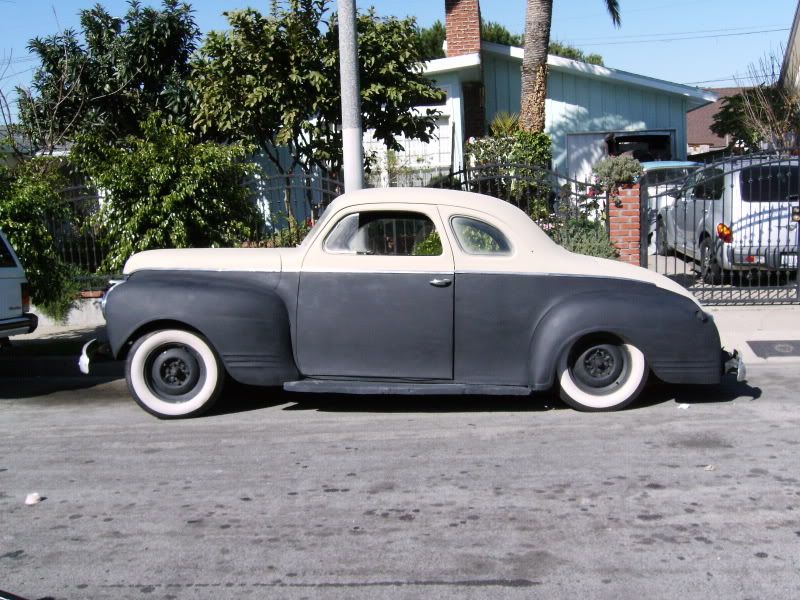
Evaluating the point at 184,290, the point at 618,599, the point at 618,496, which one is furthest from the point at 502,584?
the point at 184,290

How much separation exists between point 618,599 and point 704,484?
1.68 meters

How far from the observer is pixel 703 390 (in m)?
7.82

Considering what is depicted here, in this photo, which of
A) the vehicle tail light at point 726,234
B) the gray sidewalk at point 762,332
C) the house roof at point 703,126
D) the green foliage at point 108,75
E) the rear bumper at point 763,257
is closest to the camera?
the gray sidewalk at point 762,332

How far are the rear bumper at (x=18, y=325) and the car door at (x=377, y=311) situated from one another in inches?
123

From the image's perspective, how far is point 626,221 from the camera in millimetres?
11367

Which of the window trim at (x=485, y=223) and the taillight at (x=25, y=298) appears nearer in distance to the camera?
the window trim at (x=485, y=223)

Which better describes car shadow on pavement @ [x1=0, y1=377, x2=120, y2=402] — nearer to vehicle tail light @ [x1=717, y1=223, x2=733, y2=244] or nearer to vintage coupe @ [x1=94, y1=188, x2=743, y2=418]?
vintage coupe @ [x1=94, y1=188, x2=743, y2=418]

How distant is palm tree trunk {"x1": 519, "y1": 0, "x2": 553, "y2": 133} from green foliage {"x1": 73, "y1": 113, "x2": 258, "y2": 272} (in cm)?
840

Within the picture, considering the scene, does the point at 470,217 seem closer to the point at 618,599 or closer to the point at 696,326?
the point at 696,326

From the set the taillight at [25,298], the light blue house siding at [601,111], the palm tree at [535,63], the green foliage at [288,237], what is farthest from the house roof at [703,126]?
the taillight at [25,298]

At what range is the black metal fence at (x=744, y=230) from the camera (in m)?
11.1

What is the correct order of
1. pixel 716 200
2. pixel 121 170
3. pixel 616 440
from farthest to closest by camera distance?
pixel 716 200
pixel 121 170
pixel 616 440

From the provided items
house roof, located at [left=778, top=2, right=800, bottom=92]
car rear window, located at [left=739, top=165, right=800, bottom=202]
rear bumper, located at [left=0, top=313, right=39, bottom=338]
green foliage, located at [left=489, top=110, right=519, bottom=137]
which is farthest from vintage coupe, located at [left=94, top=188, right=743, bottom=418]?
house roof, located at [left=778, top=2, right=800, bottom=92]

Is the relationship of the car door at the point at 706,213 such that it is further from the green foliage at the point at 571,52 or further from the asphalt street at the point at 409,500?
the green foliage at the point at 571,52
